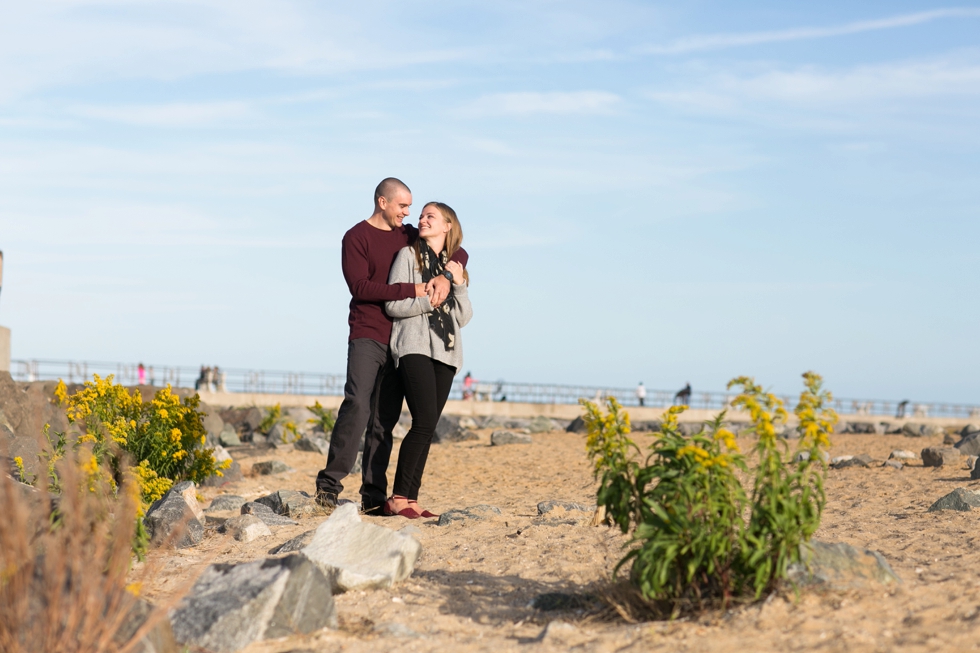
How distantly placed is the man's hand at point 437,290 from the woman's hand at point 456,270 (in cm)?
12

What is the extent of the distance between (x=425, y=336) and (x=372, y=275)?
1.99 ft

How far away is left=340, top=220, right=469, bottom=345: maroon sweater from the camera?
5.93 m

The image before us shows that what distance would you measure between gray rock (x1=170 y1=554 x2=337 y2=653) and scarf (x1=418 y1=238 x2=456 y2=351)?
242 cm

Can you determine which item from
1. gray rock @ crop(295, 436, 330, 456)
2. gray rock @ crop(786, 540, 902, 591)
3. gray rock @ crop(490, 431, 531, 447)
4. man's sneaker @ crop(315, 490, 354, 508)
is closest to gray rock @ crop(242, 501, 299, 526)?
man's sneaker @ crop(315, 490, 354, 508)

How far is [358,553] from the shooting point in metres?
4.43

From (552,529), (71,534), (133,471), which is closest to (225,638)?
(71,534)

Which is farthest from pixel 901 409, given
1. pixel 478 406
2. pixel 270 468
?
pixel 270 468

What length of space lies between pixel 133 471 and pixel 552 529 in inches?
114

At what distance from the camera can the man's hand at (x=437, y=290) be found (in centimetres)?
588

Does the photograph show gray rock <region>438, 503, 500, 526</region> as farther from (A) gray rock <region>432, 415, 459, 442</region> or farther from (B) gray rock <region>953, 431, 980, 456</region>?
(A) gray rock <region>432, 415, 459, 442</region>

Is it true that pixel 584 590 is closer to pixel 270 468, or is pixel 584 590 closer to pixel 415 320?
pixel 415 320

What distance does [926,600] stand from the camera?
140 inches

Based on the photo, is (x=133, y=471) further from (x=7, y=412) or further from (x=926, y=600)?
(x=926, y=600)

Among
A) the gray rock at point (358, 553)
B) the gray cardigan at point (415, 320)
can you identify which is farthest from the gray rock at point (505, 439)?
the gray rock at point (358, 553)
